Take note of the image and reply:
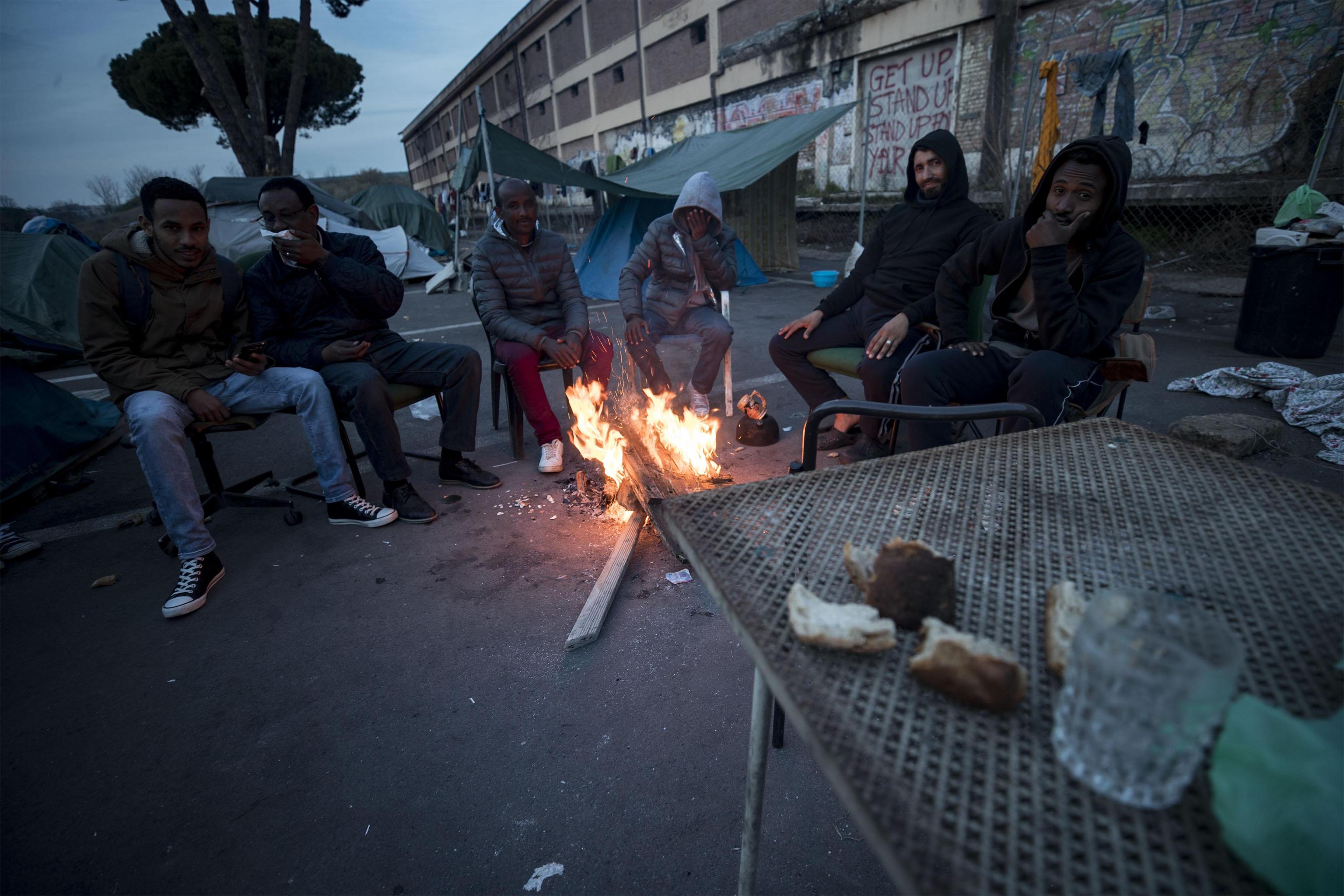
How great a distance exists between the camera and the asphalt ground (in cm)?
159

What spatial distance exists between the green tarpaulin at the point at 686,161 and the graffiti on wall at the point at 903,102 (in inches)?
124

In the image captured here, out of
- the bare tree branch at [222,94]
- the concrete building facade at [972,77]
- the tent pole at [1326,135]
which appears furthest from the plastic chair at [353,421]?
the bare tree branch at [222,94]

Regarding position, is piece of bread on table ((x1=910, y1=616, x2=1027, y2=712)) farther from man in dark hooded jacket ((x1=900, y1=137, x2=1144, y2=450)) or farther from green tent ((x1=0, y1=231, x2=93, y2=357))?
green tent ((x1=0, y1=231, x2=93, y2=357))

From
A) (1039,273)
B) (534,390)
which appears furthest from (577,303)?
(1039,273)

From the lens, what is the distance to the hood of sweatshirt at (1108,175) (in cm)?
251

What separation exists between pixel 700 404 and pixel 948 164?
218 centimetres

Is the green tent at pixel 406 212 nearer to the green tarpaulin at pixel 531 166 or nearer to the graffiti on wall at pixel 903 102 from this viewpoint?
the green tarpaulin at pixel 531 166

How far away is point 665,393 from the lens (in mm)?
4398

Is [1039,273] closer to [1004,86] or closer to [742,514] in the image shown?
[742,514]

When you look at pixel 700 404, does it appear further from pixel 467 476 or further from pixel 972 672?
pixel 972 672

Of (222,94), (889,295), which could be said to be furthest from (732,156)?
(222,94)

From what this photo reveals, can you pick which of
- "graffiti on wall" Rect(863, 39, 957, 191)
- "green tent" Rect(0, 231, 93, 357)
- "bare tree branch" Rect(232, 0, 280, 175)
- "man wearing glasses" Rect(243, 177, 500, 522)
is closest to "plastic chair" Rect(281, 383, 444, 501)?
"man wearing glasses" Rect(243, 177, 500, 522)

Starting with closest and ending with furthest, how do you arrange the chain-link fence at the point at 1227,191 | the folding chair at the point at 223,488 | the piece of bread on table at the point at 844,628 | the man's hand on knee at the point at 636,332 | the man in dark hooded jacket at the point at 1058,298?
the piece of bread on table at the point at 844,628 → the man in dark hooded jacket at the point at 1058,298 → the folding chair at the point at 223,488 → the man's hand on knee at the point at 636,332 → the chain-link fence at the point at 1227,191

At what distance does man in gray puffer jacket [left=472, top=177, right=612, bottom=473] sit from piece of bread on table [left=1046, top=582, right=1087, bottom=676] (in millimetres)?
3160
